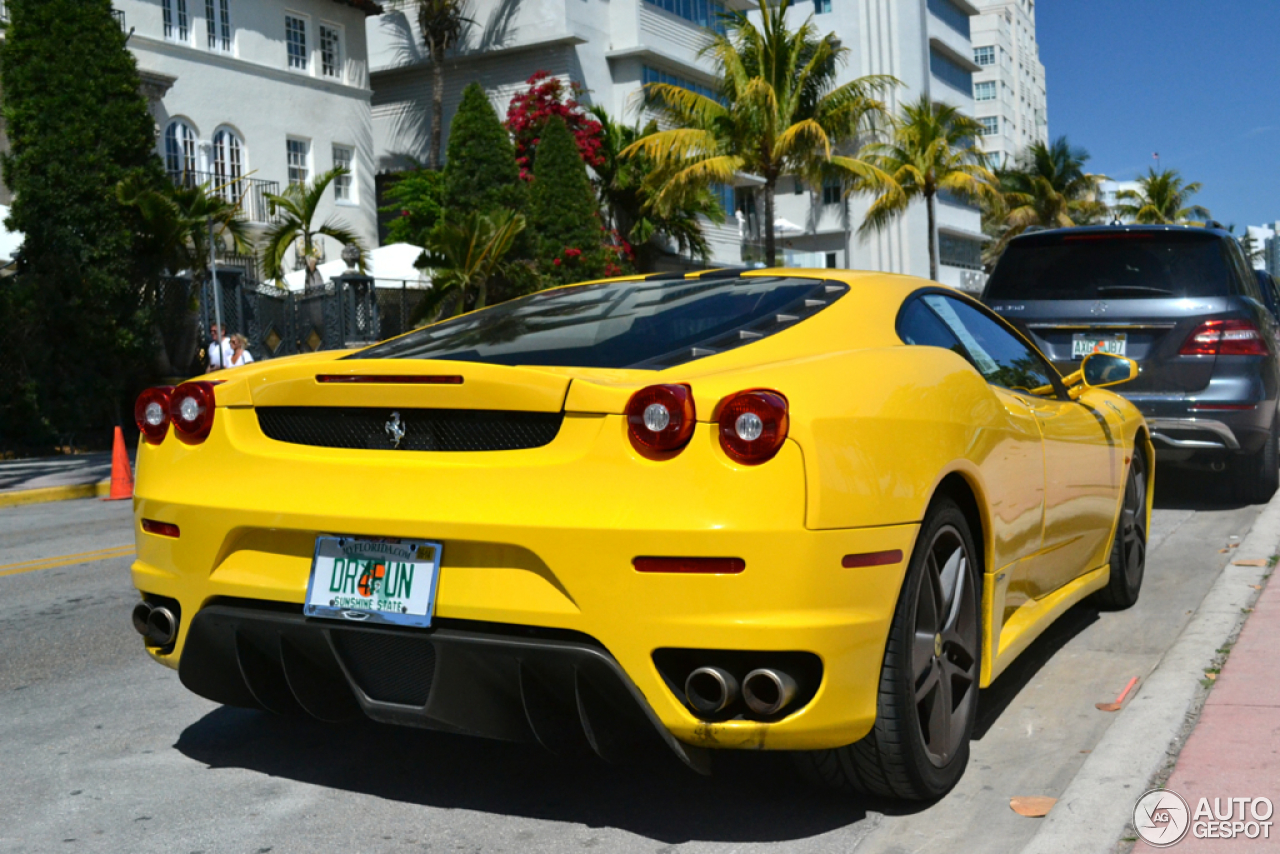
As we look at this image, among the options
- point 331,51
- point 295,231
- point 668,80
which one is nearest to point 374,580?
point 295,231

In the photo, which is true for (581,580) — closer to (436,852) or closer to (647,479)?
(647,479)

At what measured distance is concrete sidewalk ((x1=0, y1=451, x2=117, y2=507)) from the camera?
13625 millimetres

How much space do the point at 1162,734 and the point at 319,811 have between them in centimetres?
245

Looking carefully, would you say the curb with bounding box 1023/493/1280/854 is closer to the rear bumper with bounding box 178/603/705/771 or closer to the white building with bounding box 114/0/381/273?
the rear bumper with bounding box 178/603/705/771

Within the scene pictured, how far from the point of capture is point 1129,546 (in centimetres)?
585

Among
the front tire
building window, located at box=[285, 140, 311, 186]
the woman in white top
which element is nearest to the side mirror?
the front tire

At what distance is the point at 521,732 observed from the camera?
123 inches

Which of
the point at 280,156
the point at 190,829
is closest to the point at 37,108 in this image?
the point at 280,156

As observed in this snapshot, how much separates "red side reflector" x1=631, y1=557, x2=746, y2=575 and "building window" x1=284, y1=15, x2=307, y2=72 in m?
28.8

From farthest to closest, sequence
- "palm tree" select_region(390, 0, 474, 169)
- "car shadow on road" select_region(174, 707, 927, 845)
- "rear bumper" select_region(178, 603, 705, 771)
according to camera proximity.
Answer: "palm tree" select_region(390, 0, 474, 169), "car shadow on road" select_region(174, 707, 927, 845), "rear bumper" select_region(178, 603, 705, 771)

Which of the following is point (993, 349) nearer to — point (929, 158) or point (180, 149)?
point (180, 149)

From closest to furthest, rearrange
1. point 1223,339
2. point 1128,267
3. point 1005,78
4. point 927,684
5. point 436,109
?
point 927,684
point 1223,339
point 1128,267
point 436,109
point 1005,78

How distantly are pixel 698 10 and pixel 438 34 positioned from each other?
27.2ft

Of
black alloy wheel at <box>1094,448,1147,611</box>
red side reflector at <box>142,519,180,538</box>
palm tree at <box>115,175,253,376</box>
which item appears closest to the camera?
red side reflector at <box>142,519,180,538</box>
